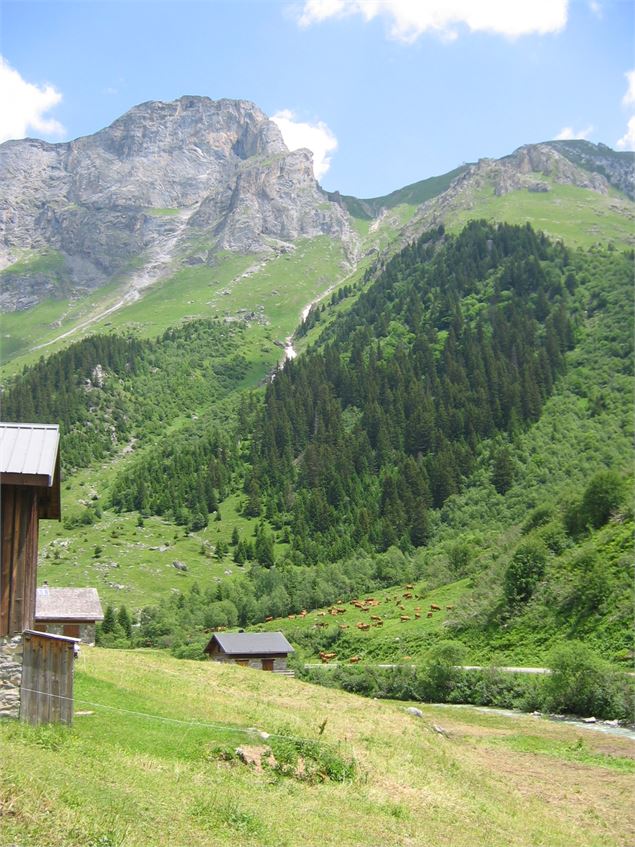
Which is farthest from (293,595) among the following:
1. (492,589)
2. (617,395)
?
(617,395)

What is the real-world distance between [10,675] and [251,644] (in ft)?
172

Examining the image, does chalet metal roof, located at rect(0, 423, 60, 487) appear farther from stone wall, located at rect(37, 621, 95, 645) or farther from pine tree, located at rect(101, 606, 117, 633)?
pine tree, located at rect(101, 606, 117, 633)

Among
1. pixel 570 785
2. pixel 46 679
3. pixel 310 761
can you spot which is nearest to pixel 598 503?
pixel 570 785

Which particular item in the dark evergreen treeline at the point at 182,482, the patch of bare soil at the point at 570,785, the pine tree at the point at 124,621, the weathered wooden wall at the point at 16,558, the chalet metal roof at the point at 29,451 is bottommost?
the pine tree at the point at 124,621

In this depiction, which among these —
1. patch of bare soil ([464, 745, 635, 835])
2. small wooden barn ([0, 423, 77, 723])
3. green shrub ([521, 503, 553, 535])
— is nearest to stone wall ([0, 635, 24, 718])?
small wooden barn ([0, 423, 77, 723])

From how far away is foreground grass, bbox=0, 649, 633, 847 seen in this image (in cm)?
1510

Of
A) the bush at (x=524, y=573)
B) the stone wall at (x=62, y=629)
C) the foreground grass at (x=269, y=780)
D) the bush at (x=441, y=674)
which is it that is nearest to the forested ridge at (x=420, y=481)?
the bush at (x=524, y=573)

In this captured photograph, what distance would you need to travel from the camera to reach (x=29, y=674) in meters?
21.5

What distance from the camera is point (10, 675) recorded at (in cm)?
2142

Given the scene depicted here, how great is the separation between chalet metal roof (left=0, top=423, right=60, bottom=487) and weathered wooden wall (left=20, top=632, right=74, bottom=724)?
450cm

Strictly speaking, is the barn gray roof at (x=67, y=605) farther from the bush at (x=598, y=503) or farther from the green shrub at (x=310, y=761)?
the bush at (x=598, y=503)

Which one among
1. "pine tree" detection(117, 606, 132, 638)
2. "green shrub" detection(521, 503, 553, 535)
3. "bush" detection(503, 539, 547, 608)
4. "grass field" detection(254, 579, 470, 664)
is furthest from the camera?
"pine tree" detection(117, 606, 132, 638)

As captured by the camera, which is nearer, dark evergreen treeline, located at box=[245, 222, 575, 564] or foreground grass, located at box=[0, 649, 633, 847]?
foreground grass, located at box=[0, 649, 633, 847]

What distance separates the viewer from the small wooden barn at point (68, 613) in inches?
2446
